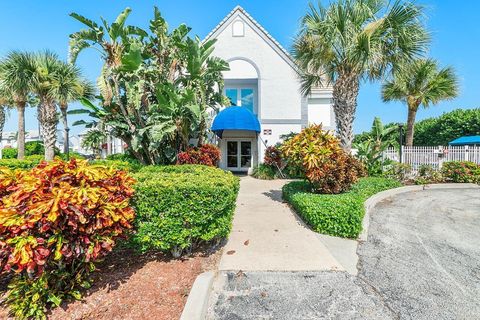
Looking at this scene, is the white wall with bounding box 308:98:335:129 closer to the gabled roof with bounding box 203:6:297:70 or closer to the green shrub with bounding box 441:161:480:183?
the gabled roof with bounding box 203:6:297:70

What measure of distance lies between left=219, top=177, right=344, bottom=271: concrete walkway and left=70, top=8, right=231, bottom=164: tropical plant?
583 cm

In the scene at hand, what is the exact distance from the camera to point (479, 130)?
20.4 metres

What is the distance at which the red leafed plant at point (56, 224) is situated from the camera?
254 centimetres

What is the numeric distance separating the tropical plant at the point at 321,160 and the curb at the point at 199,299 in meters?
4.53

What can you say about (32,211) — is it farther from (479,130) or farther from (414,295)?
(479,130)

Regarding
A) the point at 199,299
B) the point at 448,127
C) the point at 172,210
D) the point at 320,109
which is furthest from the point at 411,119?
the point at 199,299

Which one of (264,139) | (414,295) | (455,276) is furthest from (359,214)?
(264,139)

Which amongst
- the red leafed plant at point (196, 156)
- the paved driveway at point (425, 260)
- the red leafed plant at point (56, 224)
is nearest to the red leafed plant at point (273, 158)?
the red leafed plant at point (196, 156)

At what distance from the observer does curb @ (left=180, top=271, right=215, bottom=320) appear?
105 inches

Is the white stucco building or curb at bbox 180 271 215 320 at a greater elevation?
the white stucco building

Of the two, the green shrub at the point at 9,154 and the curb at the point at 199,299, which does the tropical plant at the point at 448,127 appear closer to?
the curb at the point at 199,299

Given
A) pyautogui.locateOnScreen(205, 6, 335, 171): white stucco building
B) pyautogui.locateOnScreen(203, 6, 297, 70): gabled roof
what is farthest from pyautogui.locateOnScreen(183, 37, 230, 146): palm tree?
pyautogui.locateOnScreen(203, 6, 297, 70): gabled roof

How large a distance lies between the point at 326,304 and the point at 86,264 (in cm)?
330

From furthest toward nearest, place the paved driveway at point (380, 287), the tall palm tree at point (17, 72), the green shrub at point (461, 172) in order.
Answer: the tall palm tree at point (17, 72) → the green shrub at point (461, 172) → the paved driveway at point (380, 287)
